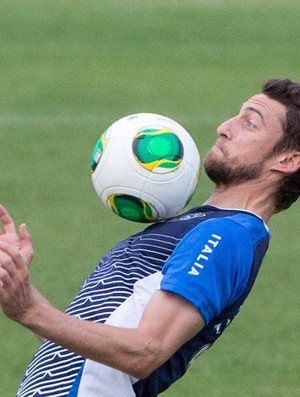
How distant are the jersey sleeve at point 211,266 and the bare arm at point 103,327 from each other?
0.17 ft

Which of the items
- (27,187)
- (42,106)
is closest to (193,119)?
(42,106)

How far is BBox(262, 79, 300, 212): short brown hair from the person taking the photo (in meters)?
5.20

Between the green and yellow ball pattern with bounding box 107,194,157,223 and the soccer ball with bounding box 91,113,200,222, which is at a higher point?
the soccer ball with bounding box 91,113,200,222

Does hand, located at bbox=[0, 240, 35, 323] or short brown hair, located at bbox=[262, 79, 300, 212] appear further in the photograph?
short brown hair, located at bbox=[262, 79, 300, 212]

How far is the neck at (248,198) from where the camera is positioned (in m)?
5.11

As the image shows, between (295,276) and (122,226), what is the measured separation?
6.30 ft

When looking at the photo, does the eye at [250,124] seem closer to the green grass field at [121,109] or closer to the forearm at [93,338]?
the forearm at [93,338]

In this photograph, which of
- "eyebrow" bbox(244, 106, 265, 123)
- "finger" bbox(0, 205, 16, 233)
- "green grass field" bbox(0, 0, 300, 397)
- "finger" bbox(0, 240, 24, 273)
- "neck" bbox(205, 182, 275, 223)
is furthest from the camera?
"green grass field" bbox(0, 0, 300, 397)

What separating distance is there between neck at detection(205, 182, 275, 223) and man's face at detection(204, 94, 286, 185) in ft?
0.11

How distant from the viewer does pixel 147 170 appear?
514cm

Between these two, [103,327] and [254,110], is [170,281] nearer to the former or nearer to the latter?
[103,327]

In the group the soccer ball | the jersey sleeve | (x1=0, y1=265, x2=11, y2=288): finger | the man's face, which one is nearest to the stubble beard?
the man's face

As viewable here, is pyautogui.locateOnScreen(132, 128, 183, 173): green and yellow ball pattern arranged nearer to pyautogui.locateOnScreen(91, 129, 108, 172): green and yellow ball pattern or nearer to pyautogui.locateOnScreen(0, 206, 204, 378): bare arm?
pyautogui.locateOnScreen(91, 129, 108, 172): green and yellow ball pattern

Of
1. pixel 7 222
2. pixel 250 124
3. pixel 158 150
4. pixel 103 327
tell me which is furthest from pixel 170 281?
pixel 250 124
